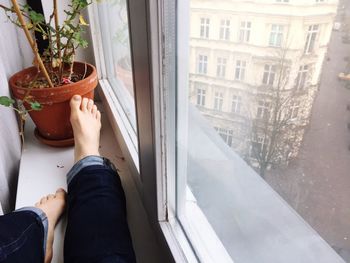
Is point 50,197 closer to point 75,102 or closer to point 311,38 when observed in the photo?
point 75,102

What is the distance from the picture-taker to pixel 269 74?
31 cm

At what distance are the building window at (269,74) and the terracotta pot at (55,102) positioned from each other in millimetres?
546

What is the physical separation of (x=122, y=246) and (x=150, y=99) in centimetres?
25

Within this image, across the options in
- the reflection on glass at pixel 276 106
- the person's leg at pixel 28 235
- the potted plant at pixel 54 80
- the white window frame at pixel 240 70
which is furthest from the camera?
the potted plant at pixel 54 80

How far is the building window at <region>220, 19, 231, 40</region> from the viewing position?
1.14 feet

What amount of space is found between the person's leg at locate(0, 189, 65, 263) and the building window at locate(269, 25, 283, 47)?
1.55ft

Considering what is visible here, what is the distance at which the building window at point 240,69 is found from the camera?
1.13 ft

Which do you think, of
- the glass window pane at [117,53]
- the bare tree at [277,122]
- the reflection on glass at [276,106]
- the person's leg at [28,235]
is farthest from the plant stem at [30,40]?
the bare tree at [277,122]

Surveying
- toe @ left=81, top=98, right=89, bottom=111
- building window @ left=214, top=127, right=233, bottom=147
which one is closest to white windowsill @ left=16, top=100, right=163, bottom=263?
toe @ left=81, top=98, right=89, bottom=111

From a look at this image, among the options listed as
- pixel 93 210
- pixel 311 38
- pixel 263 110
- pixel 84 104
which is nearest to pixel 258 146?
pixel 263 110

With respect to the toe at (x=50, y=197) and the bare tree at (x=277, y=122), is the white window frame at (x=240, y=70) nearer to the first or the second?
the bare tree at (x=277, y=122)

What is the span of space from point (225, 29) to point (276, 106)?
11 centimetres

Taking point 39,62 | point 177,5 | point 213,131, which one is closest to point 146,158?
point 213,131

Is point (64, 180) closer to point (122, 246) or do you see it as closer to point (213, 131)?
point (122, 246)
